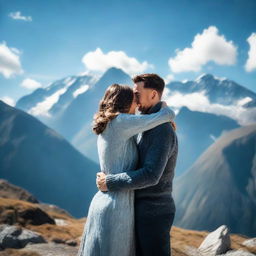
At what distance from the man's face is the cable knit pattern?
0.40m

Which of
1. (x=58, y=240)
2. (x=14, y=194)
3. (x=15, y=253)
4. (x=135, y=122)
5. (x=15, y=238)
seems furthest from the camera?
(x=14, y=194)

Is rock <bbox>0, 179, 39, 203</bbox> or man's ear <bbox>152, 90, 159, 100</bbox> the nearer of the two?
man's ear <bbox>152, 90, 159, 100</bbox>

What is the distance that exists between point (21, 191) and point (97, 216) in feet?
303

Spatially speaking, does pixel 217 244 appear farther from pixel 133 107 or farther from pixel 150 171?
pixel 150 171

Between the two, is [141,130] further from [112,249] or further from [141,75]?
[112,249]

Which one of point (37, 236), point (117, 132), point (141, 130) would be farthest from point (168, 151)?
point (37, 236)

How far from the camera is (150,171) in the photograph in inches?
188

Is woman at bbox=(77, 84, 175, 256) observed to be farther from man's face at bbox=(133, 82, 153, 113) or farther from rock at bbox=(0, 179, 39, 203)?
rock at bbox=(0, 179, 39, 203)

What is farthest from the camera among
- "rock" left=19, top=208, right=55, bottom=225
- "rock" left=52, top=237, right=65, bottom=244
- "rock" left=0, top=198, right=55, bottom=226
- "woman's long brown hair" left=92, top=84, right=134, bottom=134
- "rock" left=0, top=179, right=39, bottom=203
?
"rock" left=0, top=179, right=39, bottom=203

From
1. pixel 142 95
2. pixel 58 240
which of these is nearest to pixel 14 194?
pixel 58 240

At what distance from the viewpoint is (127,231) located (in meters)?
4.91

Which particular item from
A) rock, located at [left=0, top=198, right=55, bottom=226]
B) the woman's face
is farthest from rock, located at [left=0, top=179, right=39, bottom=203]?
the woman's face

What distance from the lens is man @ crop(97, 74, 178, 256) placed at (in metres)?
4.82

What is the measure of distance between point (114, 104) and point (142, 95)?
0.54 meters
